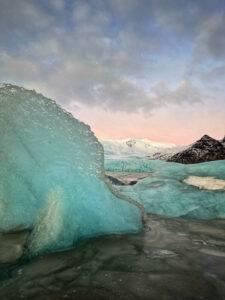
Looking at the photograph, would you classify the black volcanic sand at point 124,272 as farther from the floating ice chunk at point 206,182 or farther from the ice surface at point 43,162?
the floating ice chunk at point 206,182

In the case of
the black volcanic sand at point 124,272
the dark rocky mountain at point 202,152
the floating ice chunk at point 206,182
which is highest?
the dark rocky mountain at point 202,152

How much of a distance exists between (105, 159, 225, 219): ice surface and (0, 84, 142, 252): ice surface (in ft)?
5.60

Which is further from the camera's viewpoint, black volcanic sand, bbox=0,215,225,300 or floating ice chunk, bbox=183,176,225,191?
floating ice chunk, bbox=183,176,225,191

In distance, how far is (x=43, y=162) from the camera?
2205 millimetres

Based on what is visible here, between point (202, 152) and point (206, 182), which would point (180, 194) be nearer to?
point (206, 182)

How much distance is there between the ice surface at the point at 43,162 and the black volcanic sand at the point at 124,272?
39cm

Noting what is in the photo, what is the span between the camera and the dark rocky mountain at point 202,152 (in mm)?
Answer: 10156

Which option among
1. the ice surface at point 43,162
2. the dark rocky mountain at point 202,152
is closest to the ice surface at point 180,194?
the ice surface at point 43,162

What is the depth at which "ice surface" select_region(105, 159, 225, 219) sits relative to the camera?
3533 mm

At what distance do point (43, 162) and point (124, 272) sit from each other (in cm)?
134

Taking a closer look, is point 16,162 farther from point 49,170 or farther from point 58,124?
point 58,124

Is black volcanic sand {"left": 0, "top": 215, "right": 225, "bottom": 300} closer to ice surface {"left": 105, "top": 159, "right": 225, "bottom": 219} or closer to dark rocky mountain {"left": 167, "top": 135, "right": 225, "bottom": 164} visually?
ice surface {"left": 105, "top": 159, "right": 225, "bottom": 219}

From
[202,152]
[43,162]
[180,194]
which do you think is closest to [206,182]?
[180,194]

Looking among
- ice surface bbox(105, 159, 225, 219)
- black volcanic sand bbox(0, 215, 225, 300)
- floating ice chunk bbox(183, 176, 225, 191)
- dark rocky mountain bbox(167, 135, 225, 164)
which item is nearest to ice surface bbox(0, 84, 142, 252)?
black volcanic sand bbox(0, 215, 225, 300)
